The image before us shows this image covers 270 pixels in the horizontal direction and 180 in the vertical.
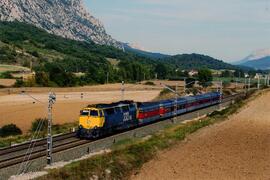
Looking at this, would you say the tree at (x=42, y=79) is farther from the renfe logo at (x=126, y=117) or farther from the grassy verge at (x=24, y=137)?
the renfe logo at (x=126, y=117)

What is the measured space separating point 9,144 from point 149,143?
1447 cm

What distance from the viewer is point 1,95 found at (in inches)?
4862

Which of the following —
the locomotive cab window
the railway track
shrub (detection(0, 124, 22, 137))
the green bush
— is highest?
the green bush

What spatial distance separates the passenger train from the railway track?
6.26 ft

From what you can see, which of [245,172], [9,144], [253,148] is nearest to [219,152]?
[253,148]

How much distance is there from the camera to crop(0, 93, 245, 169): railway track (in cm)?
4119

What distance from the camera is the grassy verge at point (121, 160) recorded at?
36156 mm

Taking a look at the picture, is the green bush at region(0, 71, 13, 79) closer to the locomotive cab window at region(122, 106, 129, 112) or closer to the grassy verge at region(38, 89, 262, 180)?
the locomotive cab window at region(122, 106, 129, 112)

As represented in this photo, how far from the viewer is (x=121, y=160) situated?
1666 inches

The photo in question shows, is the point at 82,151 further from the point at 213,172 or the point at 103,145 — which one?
the point at 213,172

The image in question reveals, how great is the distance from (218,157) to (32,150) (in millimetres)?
17445

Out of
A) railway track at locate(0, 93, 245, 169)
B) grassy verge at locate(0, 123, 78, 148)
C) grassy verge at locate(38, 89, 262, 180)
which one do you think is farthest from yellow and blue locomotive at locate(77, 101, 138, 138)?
grassy verge at locate(0, 123, 78, 148)

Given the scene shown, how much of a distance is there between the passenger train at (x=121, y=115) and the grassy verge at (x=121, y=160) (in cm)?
419

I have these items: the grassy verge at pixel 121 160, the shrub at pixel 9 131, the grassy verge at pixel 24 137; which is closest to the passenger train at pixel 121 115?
the grassy verge at pixel 121 160
